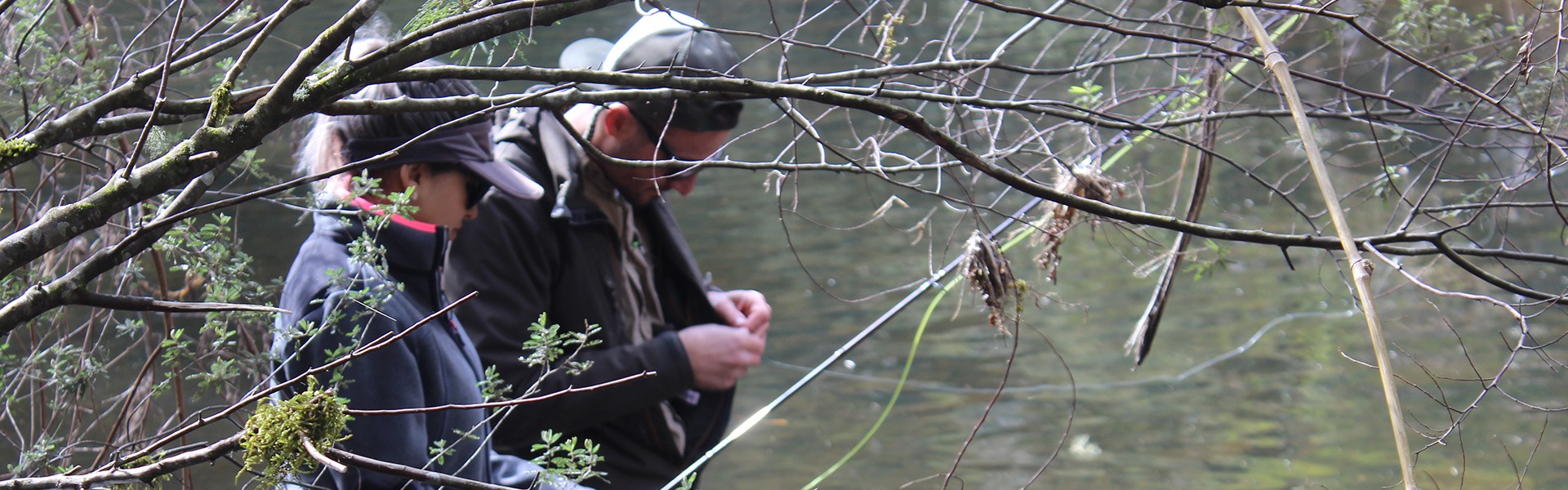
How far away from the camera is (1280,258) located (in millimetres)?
7242

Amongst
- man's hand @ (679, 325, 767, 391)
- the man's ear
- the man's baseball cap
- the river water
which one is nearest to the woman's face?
the man's ear

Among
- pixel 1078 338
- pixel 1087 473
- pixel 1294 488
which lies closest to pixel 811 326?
pixel 1078 338

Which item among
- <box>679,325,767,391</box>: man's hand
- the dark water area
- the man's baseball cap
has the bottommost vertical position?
the dark water area

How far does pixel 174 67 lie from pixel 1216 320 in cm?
593

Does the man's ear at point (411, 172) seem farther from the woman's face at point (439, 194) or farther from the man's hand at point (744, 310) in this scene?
the man's hand at point (744, 310)

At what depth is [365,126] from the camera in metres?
1.77

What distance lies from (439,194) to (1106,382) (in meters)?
4.51

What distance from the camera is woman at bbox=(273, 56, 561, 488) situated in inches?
60.7

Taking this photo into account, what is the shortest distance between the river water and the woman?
2.25 meters

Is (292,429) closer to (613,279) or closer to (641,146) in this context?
(613,279)

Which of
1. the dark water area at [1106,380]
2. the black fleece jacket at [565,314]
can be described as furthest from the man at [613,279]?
the dark water area at [1106,380]

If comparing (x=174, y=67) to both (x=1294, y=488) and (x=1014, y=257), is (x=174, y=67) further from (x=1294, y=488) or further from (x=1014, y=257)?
(x=1014, y=257)

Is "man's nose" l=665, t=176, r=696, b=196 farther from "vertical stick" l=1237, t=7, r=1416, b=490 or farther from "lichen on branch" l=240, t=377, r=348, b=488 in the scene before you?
"lichen on branch" l=240, t=377, r=348, b=488

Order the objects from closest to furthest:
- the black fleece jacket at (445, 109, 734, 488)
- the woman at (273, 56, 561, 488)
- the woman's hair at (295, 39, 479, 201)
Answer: the woman at (273, 56, 561, 488) → the woman's hair at (295, 39, 479, 201) → the black fleece jacket at (445, 109, 734, 488)
